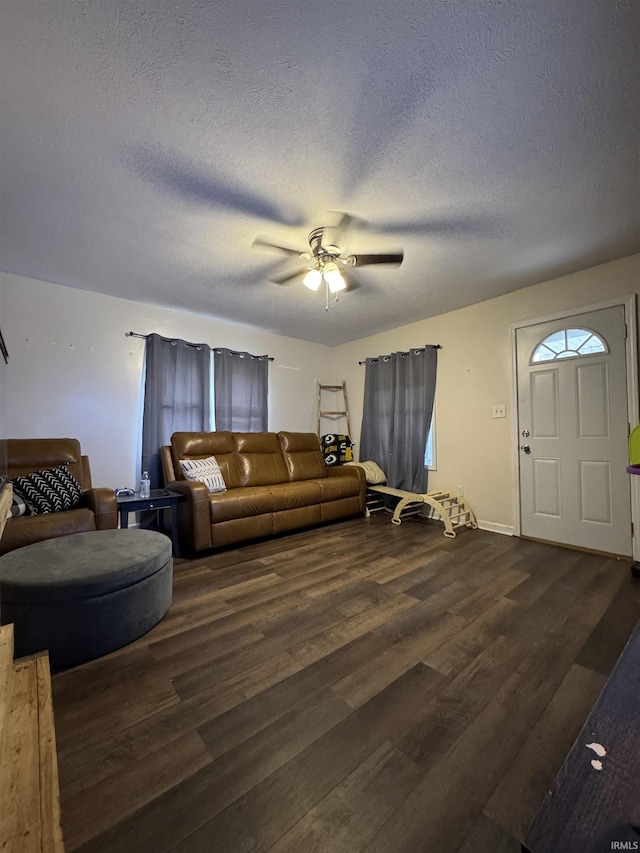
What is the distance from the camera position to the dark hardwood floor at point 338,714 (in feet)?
2.84

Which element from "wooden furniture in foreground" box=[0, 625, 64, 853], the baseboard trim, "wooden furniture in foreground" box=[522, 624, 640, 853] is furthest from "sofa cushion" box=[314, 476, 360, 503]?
"wooden furniture in foreground" box=[522, 624, 640, 853]

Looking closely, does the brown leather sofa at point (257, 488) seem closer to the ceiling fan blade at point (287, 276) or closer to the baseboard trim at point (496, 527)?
the baseboard trim at point (496, 527)

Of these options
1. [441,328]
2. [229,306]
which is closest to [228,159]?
[229,306]

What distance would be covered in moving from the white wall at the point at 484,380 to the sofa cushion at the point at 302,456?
1.45m

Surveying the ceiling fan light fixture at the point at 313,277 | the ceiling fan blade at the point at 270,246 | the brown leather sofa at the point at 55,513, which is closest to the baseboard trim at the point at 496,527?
the ceiling fan light fixture at the point at 313,277

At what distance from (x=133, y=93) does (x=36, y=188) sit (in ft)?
3.14

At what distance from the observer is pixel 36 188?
185cm

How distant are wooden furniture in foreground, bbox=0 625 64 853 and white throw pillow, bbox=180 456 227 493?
7.58 feet

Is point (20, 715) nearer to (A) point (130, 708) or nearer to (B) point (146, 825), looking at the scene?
(B) point (146, 825)

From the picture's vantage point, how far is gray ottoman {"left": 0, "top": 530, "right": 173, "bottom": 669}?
1411 millimetres

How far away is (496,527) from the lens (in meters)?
3.37

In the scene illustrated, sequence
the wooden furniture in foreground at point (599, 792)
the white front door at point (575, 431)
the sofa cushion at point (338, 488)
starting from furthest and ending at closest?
the sofa cushion at point (338, 488) → the white front door at point (575, 431) → the wooden furniture in foreground at point (599, 792)

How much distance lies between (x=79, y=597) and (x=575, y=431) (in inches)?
143

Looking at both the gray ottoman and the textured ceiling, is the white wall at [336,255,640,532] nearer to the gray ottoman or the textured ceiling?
the textured ceiling
